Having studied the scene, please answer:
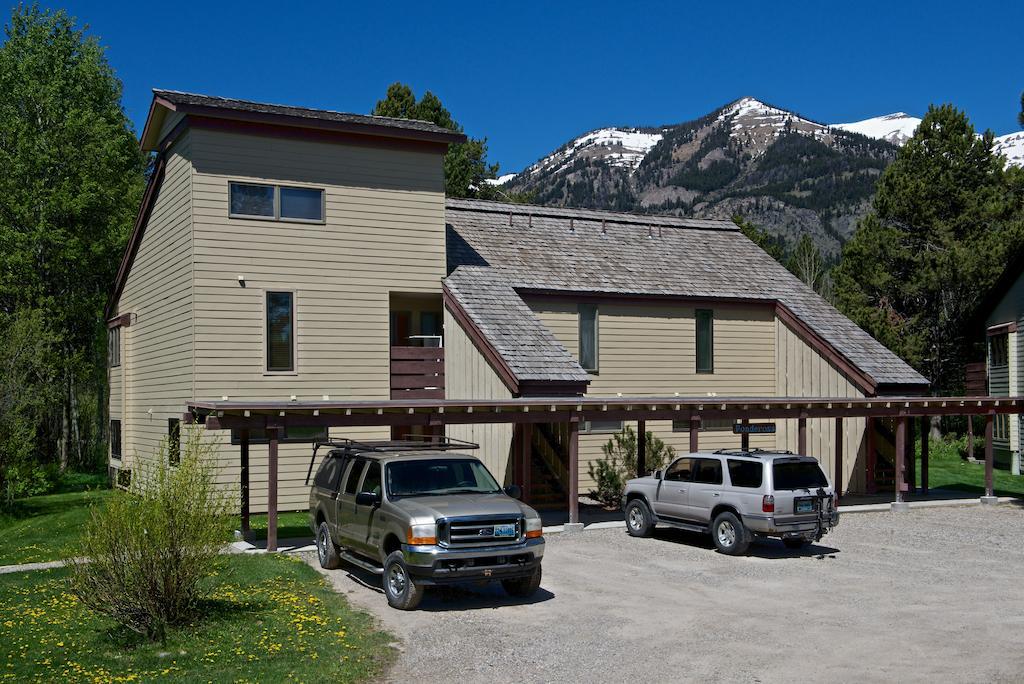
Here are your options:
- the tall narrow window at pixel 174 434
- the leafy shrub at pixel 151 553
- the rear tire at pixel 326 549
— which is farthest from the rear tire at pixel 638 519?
the tall narrow window at pixel 174 434

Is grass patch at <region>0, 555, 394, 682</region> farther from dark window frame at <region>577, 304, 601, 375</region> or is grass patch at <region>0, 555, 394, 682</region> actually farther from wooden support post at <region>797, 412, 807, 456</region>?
dark window frame at <region>577, 304, 601, 375</region>

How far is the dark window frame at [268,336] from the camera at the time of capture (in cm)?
2269

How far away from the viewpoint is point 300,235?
23.0 metres

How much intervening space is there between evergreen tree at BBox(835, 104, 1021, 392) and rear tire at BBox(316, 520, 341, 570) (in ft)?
113

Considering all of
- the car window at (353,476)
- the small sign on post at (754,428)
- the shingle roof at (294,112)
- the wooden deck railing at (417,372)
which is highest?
the shingle roof at (294,112)

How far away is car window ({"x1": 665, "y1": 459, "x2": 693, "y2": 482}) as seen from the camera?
18.9m

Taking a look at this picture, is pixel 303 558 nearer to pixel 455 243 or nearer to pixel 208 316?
pixel 208 316

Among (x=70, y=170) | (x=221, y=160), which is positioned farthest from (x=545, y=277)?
(x=70, y=170)

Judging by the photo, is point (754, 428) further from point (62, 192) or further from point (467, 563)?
point (62, 192)

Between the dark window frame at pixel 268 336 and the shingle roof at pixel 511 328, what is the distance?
12.1 ft

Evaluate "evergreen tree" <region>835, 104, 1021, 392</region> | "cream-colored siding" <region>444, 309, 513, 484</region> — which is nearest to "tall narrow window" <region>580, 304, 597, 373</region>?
"cream-colored siding" <region>444, 309, 513, 484</region>

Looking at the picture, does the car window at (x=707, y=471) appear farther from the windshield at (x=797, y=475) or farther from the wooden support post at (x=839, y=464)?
the wooden support post at (x=839, y=464)

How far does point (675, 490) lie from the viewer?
19.0 m

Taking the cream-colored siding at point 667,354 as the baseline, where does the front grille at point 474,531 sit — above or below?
below
